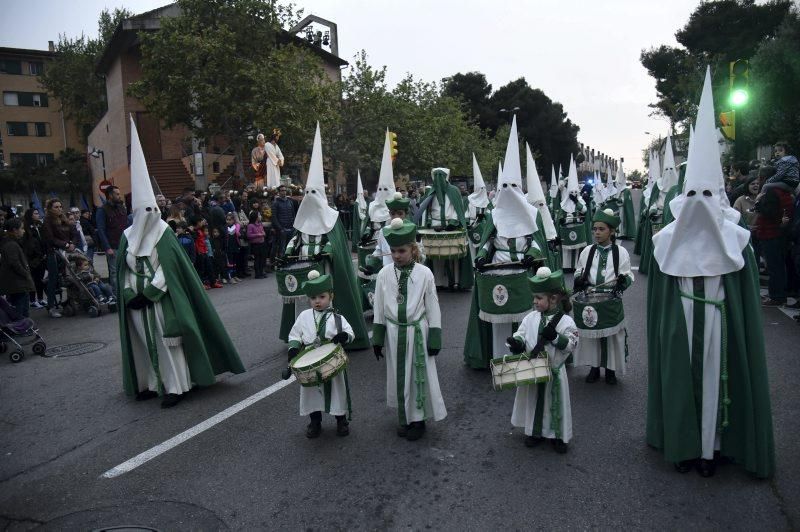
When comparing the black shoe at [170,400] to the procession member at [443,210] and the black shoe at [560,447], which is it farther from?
the procession member at [443,210]

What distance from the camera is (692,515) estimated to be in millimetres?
3865

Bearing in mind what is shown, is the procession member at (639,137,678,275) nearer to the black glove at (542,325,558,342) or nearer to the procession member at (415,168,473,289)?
the procession member at (415,168,473,289)

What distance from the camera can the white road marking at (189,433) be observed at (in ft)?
16.1

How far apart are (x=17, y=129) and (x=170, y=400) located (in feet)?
191

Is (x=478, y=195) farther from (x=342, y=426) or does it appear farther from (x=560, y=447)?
(x=560, y=447)

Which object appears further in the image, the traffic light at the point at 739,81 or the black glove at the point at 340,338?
the traffic light at the point at 739,81

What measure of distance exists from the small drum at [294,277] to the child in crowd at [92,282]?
5660 millimetres

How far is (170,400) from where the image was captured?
6.27 m

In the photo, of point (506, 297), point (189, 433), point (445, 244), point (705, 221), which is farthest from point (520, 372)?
point (445, 244)

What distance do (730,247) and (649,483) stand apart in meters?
1.70

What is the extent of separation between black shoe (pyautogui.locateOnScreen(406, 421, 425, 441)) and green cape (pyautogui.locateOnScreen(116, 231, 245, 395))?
7.85ft

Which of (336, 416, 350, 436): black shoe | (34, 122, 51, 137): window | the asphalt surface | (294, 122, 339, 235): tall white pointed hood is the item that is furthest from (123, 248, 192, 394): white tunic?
(34, 122, 51, 137): window

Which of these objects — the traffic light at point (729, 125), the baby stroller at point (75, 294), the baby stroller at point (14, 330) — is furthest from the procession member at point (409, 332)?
the traffic light at point (729, 125)

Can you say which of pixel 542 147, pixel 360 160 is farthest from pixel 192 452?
pixel 542 147
